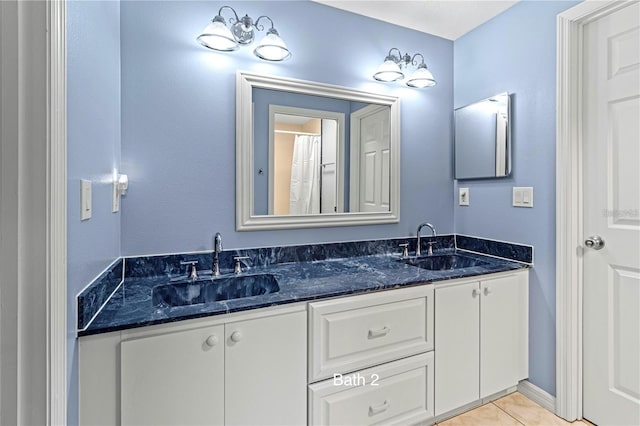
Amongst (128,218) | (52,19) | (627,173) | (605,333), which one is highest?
(52,19)

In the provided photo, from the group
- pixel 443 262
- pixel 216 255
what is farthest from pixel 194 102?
pixel 443 262

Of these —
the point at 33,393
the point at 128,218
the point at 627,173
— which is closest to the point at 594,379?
the point at 627,173

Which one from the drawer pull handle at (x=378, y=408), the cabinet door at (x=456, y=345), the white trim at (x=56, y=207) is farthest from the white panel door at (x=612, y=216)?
the white trim at (x=56, y=207)

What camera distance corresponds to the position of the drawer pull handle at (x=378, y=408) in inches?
55.5

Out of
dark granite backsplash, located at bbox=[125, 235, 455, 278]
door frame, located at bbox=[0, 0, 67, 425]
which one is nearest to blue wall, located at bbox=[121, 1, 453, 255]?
dark granite backsplash, located at bbox=[125, 235, 455, 278]

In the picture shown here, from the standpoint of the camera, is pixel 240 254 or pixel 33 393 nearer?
pixel 33 393

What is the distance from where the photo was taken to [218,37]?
4.93ft

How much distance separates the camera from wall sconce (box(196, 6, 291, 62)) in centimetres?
149

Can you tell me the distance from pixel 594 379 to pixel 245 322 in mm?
1754

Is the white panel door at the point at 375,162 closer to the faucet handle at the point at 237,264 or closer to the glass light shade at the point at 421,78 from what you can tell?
the glass light shade at the point at 421,78

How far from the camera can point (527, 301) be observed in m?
1.83

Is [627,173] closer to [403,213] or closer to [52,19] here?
[403,213]

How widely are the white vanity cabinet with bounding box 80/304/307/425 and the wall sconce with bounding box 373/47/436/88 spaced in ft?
4.88

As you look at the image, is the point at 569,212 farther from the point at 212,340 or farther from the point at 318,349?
the point at 212,340
